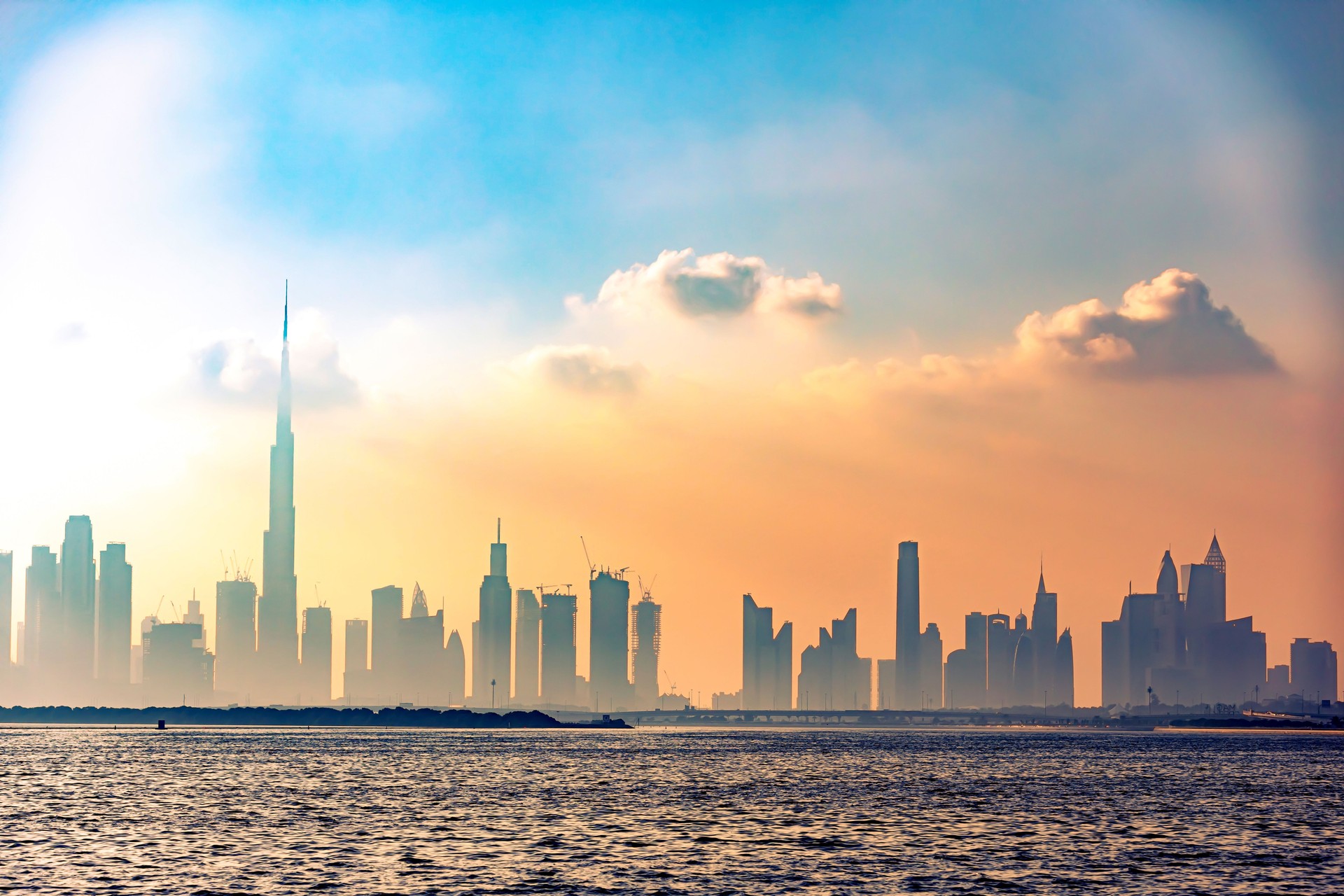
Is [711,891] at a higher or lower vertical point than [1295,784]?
higher

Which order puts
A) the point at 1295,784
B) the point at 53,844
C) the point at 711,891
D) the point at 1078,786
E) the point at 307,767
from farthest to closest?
1. the point at 307,767
2. the point at 1295,784
3. the point at 1078,786
4. the point at 53,844
5. the point at 711,891

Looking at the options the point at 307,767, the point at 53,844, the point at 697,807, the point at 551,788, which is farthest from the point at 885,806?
the point at 307,767

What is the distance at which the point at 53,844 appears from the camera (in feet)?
289

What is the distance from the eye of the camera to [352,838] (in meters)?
91.9

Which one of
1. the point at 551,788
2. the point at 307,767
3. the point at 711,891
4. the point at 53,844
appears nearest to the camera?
the point at 711,891

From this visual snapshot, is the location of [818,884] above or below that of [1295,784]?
above

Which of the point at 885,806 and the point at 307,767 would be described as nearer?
the point at 885,806

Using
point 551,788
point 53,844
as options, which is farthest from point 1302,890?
point 551,788

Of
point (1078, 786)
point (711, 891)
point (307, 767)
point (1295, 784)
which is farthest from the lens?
point (307, 767)

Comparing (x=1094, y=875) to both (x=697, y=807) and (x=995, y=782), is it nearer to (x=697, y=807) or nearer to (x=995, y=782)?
(x=697, y=807)

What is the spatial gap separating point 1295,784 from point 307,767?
13532 cm

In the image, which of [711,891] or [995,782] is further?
[995,782]

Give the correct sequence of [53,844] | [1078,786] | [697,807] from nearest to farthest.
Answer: [53,844]
[697,807]
[1078,786]

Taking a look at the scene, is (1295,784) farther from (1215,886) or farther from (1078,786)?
(1215,886)
